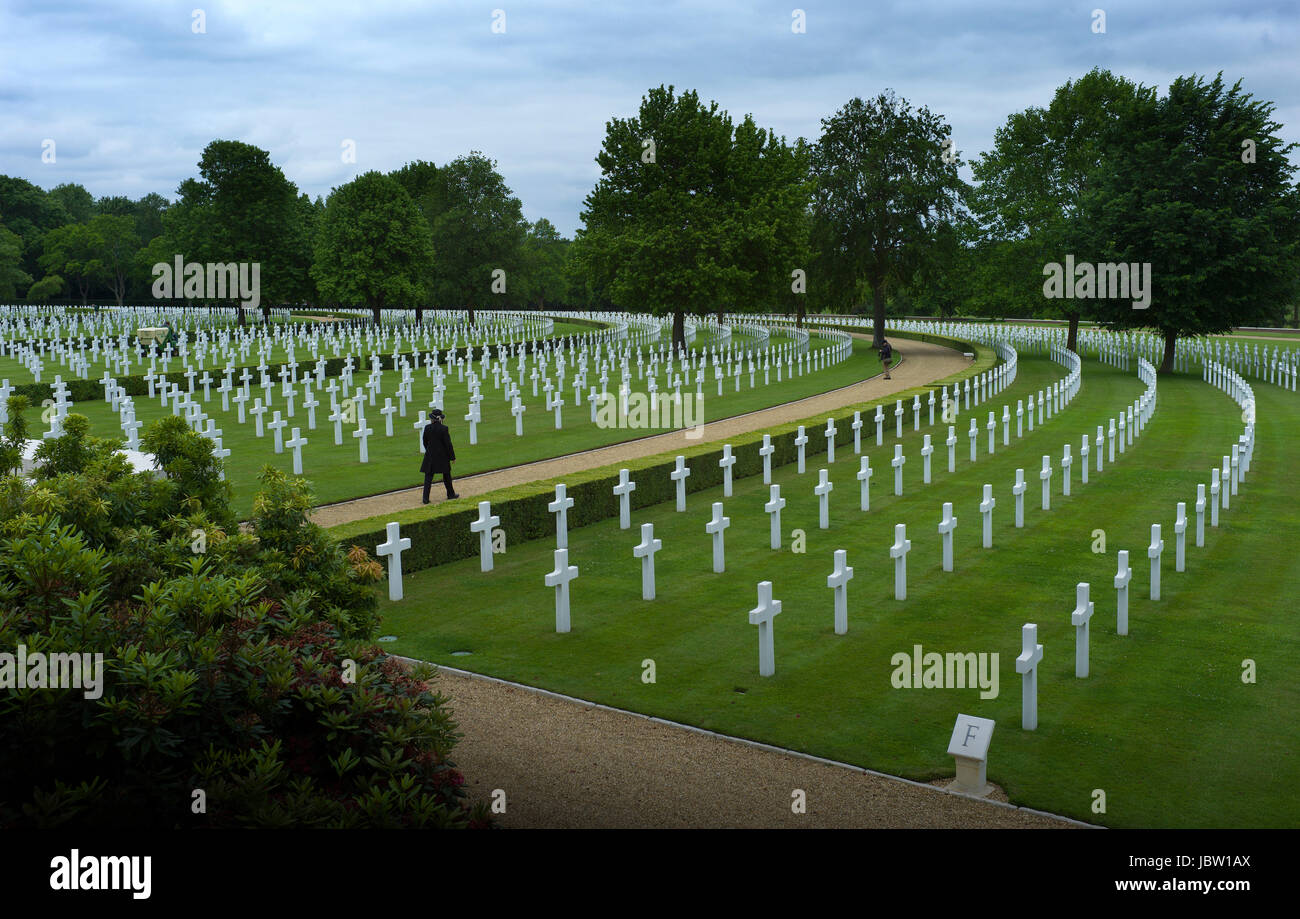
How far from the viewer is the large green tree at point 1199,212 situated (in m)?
44.9

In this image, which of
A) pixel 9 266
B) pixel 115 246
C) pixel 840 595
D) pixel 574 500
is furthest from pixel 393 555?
pixel 115 246

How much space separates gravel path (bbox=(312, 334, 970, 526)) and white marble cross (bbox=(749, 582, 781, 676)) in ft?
22.3

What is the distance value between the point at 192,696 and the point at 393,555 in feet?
24.4

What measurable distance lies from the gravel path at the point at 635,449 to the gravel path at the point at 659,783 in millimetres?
6864

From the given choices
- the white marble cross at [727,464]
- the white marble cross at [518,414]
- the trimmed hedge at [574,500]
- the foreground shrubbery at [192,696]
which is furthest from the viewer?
the white marble cross at [518,414]

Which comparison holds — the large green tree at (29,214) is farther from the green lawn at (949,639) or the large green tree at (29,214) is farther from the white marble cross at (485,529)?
the green lawn at (949,639)

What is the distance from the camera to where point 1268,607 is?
12.8 meters

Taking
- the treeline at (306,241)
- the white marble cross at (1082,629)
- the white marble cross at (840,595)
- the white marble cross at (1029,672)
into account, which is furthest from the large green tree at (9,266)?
the white marble cross at (1029,672)

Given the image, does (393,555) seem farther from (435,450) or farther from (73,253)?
(73,253)

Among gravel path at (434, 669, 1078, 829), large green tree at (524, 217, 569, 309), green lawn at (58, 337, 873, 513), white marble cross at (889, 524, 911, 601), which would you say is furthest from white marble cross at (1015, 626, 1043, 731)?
large green tree at (524, 217, 569, 309)

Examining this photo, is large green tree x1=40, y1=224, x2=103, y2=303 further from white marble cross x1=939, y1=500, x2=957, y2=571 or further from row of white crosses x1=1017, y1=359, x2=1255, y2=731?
white marble cross x1=939, y1=500, x2=957, y2=571

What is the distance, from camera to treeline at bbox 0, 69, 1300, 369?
46469mm

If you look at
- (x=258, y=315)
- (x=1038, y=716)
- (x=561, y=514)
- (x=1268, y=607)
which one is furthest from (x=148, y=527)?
(x=258, y=315)
